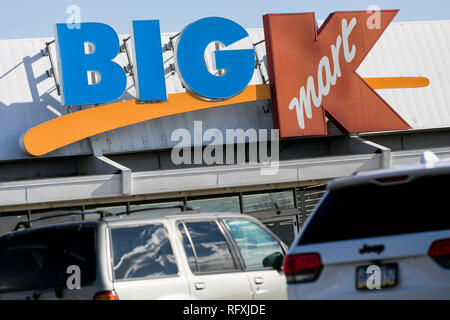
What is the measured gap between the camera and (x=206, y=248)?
9.16 metres

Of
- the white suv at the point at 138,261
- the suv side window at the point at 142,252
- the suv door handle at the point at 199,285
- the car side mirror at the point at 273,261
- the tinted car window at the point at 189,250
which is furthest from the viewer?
the car side mirror at the point at 273,261

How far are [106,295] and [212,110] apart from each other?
18689 mm

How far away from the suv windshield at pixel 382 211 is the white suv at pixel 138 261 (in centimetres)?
226

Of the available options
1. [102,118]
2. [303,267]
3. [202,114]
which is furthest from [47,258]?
[202,114]

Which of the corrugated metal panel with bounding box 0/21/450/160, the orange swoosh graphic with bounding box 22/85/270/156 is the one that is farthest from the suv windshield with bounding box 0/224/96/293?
the corrugated metal panel with bounding box 0/21/450/160

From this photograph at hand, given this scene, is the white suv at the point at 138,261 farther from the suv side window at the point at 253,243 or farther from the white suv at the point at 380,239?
the white suv at the point at 380,239

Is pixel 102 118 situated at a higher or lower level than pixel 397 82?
lower

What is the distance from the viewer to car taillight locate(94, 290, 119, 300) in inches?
298

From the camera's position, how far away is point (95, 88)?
23.8 metres

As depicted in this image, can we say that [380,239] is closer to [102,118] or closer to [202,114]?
[102,118]

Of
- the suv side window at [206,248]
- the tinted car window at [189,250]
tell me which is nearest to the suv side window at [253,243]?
the suv side window at [206,248]

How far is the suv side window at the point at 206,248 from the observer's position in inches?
350

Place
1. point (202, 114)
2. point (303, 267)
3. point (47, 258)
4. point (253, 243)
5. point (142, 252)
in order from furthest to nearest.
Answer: point (202, 114) < point (253, 243) < point (142, 252) < point (47, 258) < point (303, 267)
